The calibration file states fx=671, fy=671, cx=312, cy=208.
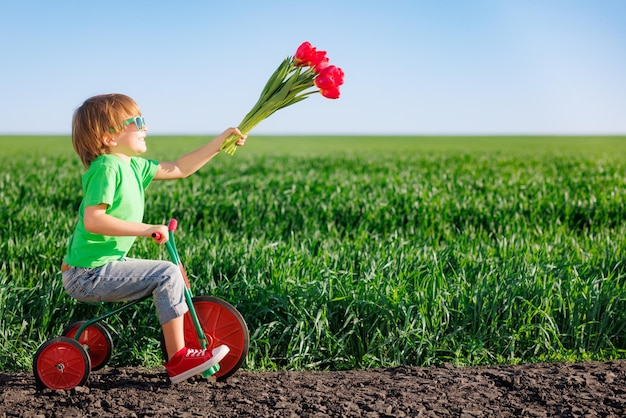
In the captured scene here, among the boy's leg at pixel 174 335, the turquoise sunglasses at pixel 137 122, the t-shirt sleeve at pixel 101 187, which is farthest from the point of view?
the boy's leg at pixel 174 335

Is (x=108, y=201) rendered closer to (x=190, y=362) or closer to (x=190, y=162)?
(x=190, y=162)

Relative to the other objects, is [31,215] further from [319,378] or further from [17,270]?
[319,378]

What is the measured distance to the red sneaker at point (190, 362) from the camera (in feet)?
12.0

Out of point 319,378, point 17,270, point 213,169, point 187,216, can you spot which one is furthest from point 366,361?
point 213,169

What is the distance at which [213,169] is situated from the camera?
17.3 meters

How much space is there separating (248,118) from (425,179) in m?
10.2

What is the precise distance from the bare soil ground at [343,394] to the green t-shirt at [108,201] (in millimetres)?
767

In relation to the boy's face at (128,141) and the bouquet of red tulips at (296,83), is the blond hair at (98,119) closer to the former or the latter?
the boy's face at (128,141)

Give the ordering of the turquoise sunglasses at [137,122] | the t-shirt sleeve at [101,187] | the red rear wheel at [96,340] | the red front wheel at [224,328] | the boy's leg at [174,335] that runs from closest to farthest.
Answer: the t-shirt sleeve at [101,187], the turquoise sunglasses at [137,122], the boy's leg at [174,335], the red front wheel at [224,328], the red rear wheel at [96,340]

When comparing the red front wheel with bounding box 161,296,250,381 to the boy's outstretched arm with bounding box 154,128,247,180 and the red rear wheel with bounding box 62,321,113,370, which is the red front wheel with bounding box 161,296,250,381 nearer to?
the red rear wheel with bounding box 62,321,113,370

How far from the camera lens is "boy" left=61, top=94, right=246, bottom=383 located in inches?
139

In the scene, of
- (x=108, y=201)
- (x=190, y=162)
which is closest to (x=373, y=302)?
(x=190, y=162)

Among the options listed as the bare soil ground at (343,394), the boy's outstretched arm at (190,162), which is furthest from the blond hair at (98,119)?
the bare soil ground at (343,394)

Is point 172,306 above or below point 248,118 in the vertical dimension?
below
